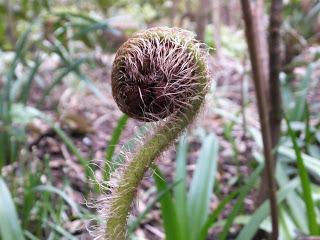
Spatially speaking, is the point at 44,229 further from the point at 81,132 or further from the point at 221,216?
the point at 81,132

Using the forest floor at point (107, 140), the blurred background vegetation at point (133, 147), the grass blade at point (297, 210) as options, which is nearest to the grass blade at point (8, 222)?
the blurred background vegetation at point (133, 147)

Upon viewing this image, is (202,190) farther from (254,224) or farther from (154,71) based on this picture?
(154,71)

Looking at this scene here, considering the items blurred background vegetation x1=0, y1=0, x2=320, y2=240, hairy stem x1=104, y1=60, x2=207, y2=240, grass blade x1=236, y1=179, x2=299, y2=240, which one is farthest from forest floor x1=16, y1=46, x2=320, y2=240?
hairy stem x1=104, y1=60, x2=207, y2=240

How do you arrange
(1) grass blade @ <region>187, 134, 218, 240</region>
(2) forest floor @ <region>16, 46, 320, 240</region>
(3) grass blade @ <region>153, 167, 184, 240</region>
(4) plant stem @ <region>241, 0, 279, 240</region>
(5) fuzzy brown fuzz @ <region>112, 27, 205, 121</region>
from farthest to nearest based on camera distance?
(2) forest floor @ <region>16, 46, 320, 240</region> < (1) grass blade @ <region>187, 134, 218, 240</region> < (3) grass blade @ <region>153, 167, 184, 240</region> < (4) plant stem @ <region>241, 0, 279, 240</region> < (5) fuzzy brown fuzz @ <region>112, 27, 205, 121</region>

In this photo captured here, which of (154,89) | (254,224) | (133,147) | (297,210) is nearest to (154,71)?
(154,89)

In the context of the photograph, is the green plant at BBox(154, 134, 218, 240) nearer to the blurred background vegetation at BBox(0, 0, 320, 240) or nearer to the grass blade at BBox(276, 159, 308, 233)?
the blurred background vegetation at BBox(0, 0, 320, 240)

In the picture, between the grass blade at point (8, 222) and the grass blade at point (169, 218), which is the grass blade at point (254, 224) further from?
the grass blade at point (8, 222)

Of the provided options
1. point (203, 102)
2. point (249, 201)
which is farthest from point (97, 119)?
point (203, 102)
